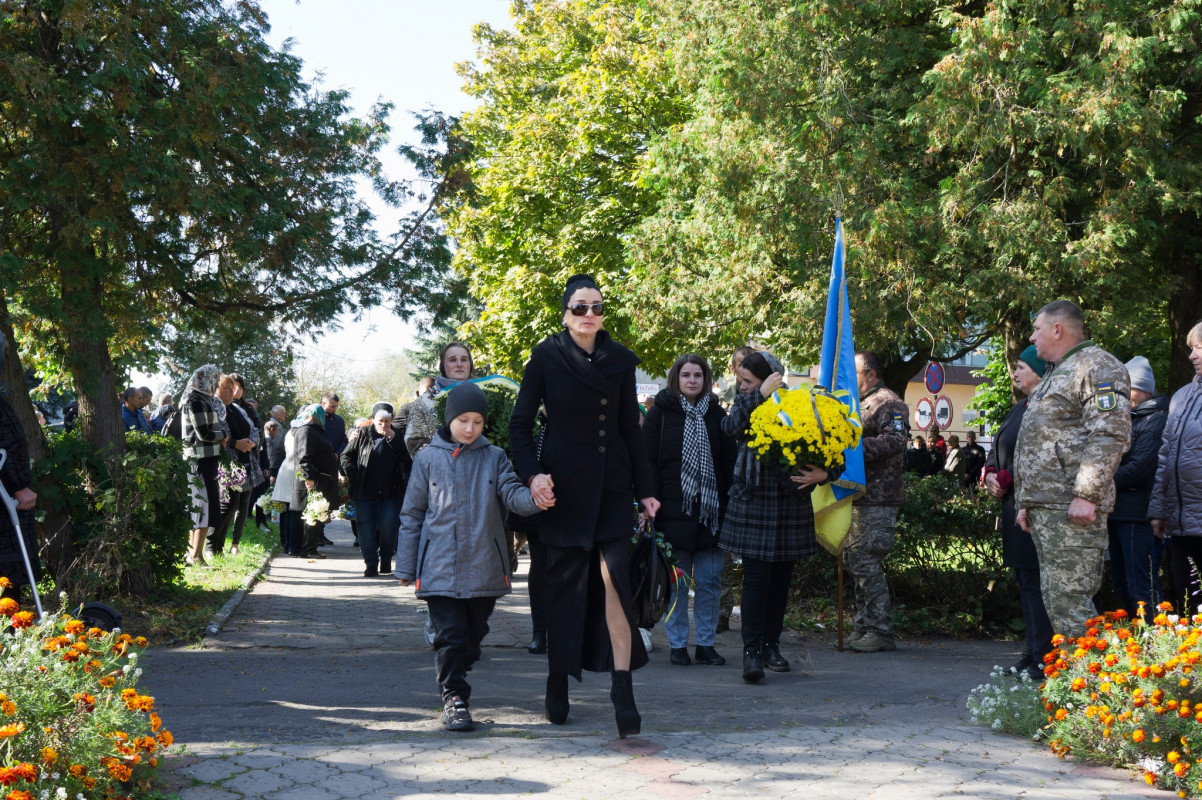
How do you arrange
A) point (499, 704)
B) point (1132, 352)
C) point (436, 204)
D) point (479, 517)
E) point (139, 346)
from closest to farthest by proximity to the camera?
1. point (479, 517)
2. point (499, 704)
3. point (139, 346)
4. point (436, 204)
5. point (1132, 352)

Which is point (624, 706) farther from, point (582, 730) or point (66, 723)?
point (66, 723)

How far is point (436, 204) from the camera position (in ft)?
40.8

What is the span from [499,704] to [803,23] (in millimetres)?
13817

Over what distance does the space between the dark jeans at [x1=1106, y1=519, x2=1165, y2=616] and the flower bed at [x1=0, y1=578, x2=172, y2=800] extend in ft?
23.1

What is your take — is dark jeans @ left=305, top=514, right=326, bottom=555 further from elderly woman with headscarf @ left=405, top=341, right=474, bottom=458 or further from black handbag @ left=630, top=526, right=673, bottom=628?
black handbag @ left=630, top=526, right=673, bottom=628

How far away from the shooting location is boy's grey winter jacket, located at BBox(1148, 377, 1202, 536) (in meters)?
7.51

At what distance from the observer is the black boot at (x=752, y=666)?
7.40 meters

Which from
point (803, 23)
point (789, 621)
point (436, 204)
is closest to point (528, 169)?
point (803, 23)

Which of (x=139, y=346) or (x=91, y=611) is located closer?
(x=91, y=611)

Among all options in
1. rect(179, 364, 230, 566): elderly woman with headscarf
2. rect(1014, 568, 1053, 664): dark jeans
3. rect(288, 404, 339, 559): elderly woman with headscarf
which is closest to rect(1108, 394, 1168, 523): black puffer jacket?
rect(1014, 568, 1053, 664): dark jeans

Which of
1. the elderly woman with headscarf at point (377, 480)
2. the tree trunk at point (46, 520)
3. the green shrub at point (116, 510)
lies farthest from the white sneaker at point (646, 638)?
the elderly woman with headscarf at point (377, 480)

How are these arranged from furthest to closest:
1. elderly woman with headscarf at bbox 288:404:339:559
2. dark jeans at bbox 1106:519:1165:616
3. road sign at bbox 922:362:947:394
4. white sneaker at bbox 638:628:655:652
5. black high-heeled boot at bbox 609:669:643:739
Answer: road sign at bbox 922:362:947:394 → elderly woman with headscarf at bbox 288:404:339:559 → dark jeans at bbox 1106:519:1165:616 → white sneaker at bbox 638:628:655:652 → black high-heeled boot at bbox 609:669:643:739

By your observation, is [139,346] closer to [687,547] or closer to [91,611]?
[91,611]

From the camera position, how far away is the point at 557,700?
6078 mm
